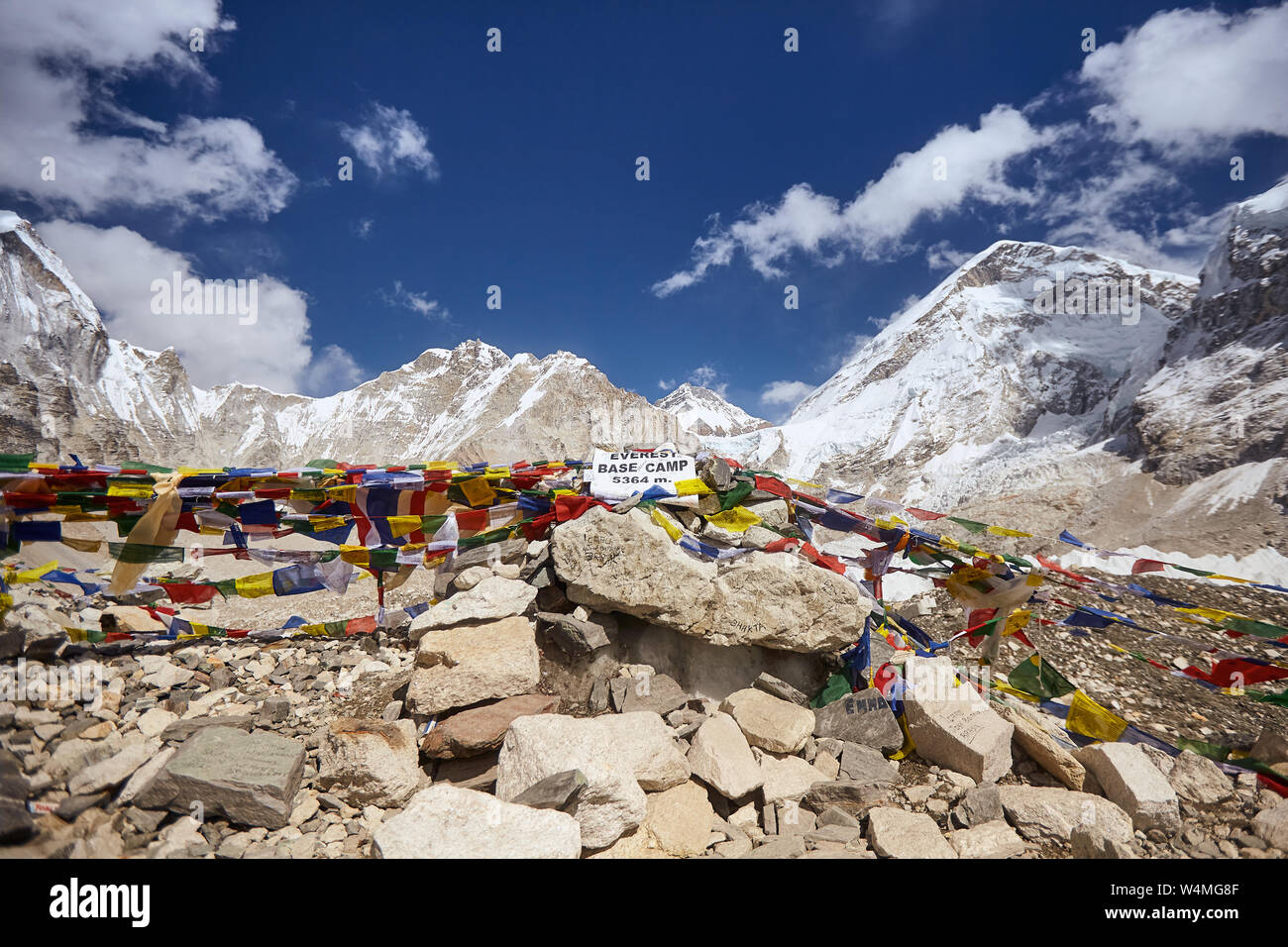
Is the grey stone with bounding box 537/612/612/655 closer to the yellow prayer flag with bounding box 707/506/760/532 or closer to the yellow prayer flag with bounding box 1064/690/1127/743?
the yellow prayer flag with bounding box 707/506/760/532

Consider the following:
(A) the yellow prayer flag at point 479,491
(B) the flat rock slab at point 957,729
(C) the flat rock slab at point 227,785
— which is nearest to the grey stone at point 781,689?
(B) the flat rock slab at point 957,729

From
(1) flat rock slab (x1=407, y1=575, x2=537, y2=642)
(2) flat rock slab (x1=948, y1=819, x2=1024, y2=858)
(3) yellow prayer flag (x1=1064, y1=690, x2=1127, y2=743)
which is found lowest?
(2) flat rock slab (x1=948, y1=819, x2=1024, y2=858)

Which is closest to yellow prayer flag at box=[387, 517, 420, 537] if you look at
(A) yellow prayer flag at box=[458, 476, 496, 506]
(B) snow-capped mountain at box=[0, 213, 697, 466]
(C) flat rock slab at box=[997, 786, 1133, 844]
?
(A) yellow prayer flag at box=[458, 476, 496, 506]

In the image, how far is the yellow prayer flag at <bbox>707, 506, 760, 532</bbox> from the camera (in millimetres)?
4992

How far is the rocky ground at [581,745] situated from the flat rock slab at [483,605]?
2 centimetres

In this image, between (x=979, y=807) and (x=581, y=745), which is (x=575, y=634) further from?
(x=979, y=807)

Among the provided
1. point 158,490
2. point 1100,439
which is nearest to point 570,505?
point 158,490

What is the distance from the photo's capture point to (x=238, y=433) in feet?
520

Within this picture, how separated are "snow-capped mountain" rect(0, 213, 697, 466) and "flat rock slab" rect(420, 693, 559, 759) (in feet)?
167

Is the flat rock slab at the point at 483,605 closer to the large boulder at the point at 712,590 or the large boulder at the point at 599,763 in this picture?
the large boulder at the point at 712,590

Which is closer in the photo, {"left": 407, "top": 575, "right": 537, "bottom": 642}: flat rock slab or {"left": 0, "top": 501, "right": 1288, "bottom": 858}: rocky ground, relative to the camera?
{"left": 0, "top": 501, "right": 1288, "bottom": 858}: rocky ground

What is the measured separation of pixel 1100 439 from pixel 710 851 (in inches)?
3054

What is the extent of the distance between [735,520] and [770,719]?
1.81m
